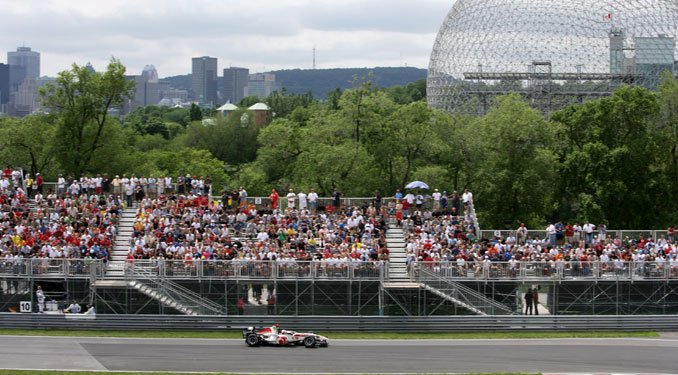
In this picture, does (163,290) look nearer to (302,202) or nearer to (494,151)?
(302,202)

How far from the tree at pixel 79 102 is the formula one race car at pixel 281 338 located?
31839 mm

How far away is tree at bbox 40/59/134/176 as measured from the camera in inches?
2689

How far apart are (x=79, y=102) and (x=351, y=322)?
3167 centimetres

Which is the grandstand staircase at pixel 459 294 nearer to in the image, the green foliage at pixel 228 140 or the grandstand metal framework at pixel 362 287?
the grandstand metal framework at pixel 362 287

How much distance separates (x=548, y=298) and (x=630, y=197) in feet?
60.9

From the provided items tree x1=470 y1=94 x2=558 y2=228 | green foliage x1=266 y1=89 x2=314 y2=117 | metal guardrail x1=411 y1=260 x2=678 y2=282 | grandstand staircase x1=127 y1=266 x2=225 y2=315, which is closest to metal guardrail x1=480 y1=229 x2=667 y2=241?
metal guardrail x1=411 y1=260 x2=678 y2=282

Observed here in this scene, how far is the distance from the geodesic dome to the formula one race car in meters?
46.6

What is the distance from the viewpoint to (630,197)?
60.4m

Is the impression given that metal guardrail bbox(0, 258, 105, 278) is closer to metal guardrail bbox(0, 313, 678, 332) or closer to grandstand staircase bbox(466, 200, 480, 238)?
metal guardrail bbox(0, 313, 678, 332)

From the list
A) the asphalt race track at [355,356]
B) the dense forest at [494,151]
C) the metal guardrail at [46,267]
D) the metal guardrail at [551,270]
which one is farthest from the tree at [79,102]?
the metal guardrail at [551,270]

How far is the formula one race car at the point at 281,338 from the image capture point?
39.3 m

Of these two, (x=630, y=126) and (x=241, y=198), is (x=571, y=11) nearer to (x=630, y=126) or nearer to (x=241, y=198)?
(x=630, y=126)

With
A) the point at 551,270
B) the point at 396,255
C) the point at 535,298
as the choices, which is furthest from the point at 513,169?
the point at 535,298

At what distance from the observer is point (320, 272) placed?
43.1 meters
